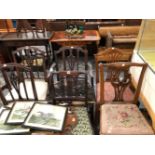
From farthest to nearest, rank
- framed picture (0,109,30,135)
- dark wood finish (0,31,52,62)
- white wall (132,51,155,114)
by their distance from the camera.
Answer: dark wood finish (0,31,52,62) → white wall (132,51,155,114) → framed picture (0,109,30,135)

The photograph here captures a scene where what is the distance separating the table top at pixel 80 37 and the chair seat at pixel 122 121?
1927mm

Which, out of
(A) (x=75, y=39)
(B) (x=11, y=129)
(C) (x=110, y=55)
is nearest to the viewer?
(B) (x=11, y=129)

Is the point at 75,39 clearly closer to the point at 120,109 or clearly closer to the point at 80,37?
the point at 80,37

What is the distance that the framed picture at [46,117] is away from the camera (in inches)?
47.6

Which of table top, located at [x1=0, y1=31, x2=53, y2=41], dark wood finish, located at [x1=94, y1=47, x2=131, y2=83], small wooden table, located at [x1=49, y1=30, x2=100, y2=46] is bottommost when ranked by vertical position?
small wooden table, located at [x1=49, y1=30, x2=100, y2=46]

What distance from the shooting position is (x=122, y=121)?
4.48ft

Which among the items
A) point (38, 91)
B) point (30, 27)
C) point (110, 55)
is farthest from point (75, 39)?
point (38, 91)

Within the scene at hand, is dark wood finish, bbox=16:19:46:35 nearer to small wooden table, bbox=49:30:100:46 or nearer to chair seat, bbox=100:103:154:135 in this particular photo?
small wooden table, bbox=49:30:100:46

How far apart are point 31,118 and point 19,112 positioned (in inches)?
7.4

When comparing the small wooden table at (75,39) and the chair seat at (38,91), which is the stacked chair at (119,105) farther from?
the small wooden table at (75,39)

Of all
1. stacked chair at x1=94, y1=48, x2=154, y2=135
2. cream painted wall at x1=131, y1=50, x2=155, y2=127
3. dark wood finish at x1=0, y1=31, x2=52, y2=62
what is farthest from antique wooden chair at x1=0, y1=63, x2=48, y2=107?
dark wood finish at x1=0, y1=31, x2=52, y2=62

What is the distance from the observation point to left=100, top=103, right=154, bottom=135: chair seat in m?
1.28

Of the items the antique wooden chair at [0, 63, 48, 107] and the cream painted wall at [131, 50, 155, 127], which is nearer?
the cream painted wall at [131, 50, 155, 127]
